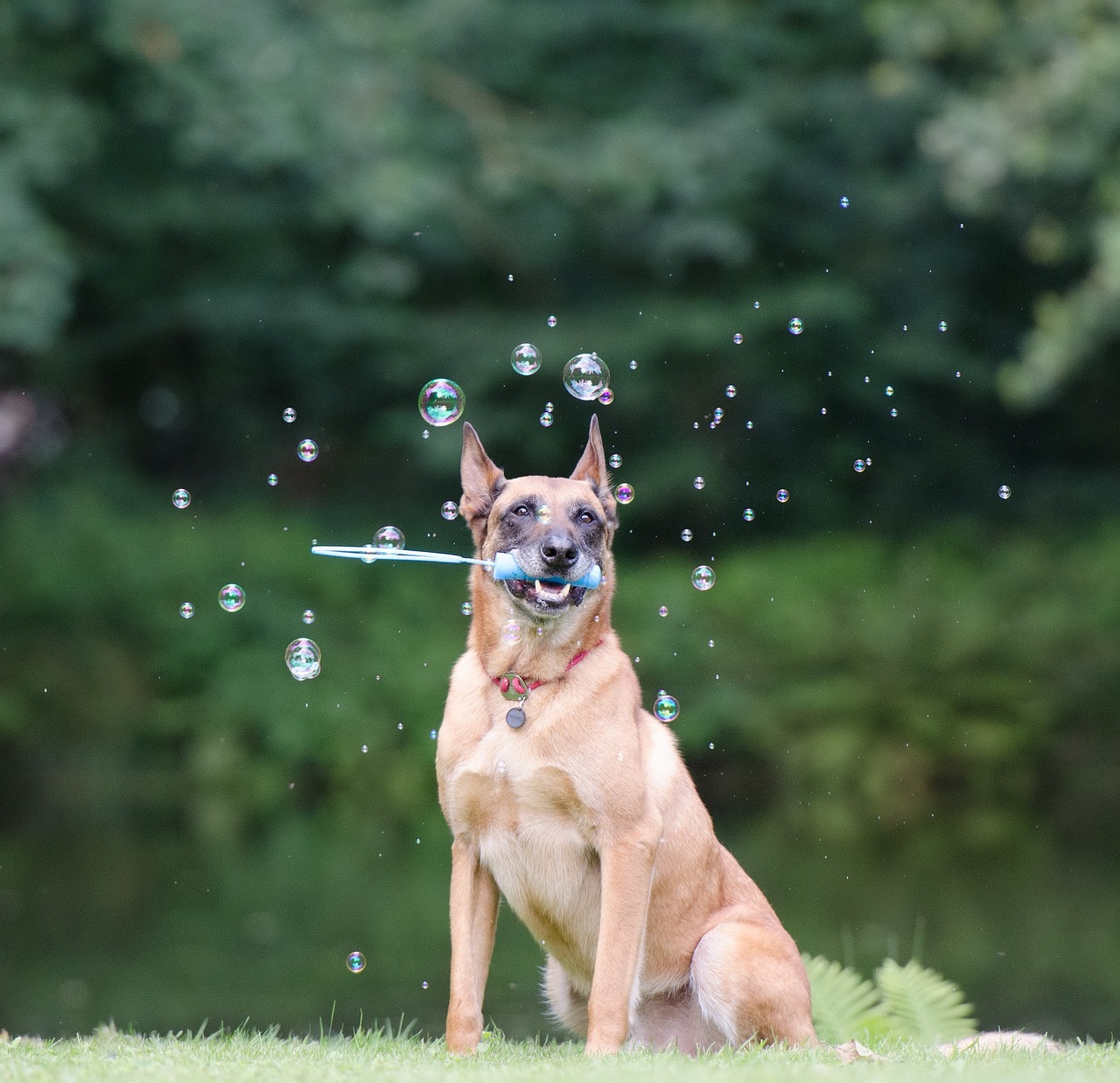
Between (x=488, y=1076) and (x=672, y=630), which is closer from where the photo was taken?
(x=488, y=1076)

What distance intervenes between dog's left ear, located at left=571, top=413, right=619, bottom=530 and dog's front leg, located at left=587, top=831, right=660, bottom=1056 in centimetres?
135

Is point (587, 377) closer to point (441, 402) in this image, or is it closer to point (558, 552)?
point (441, 402)

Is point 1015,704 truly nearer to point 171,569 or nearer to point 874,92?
point 874,92

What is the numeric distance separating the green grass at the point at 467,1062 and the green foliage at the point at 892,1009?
70 centimetres

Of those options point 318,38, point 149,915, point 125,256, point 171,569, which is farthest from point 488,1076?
point 125,256

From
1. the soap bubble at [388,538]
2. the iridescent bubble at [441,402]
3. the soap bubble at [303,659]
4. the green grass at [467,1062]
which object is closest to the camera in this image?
the green grass at [467,1062]

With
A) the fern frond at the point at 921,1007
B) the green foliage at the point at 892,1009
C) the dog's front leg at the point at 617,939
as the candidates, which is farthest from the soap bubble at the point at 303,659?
the fern frond at the point at 921,1007

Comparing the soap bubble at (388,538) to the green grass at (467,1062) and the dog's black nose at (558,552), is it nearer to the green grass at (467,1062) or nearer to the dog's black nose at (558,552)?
the dog's black nose at (558,552)

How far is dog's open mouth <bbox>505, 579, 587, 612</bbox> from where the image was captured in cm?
527

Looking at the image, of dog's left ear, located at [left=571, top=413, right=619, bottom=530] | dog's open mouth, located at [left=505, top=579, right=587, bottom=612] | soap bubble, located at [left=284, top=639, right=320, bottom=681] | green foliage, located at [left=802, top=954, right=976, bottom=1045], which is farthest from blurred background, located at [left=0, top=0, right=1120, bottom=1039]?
dog's open mouth, located at [left=505, top=579, right=587, bottom=612]

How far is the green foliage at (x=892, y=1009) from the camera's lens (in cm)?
634

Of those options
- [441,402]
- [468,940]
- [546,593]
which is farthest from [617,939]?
[441,402]

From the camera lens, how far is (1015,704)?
15898 millimetres

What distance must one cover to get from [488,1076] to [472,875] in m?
0.93
